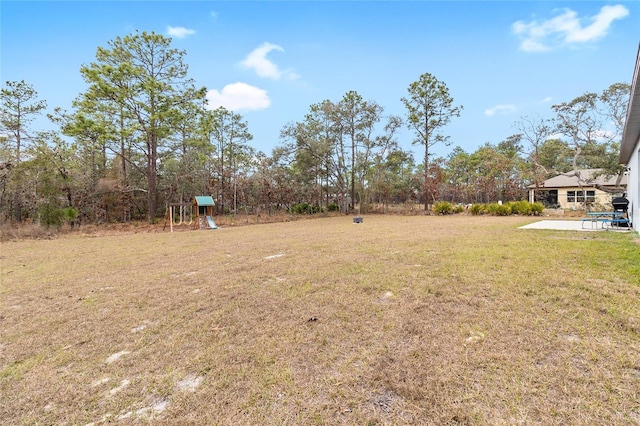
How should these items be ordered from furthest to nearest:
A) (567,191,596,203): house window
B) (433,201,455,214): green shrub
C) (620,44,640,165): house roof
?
(567,191,596,203): house window, (433,201,455,214): green shrub, (620,44,640,165): house roof

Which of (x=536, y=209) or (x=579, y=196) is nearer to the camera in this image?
(x=536, y=209)

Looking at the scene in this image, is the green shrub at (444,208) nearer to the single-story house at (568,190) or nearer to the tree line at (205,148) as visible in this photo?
the tree line at (205,148)

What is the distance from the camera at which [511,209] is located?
52.1 feet

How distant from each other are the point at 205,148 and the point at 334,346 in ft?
57.3

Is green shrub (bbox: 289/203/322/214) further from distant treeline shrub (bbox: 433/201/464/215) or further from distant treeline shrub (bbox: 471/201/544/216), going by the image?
distant treeline shrub (bbox: 471/201/544/216)

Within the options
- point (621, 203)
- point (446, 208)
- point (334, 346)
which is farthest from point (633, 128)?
point (446, 208)

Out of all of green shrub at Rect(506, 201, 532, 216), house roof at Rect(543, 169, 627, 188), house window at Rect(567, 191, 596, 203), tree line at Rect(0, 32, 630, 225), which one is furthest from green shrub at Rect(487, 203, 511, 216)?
house window at Rect(567, 191, 596, 203)

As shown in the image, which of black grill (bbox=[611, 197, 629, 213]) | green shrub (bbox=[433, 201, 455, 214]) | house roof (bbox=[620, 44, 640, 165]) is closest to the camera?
house roof (bbox=[620, 44, 640, 165])

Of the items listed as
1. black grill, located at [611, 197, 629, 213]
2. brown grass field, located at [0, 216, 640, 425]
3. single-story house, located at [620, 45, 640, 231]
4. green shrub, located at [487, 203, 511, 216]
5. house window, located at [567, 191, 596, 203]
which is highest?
single-story house, located at [620, 45, 640, 231]

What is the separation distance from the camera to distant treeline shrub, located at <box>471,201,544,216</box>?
596 inches

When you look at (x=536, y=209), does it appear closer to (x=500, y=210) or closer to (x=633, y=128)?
(x=500, y=210)

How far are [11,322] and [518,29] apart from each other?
12.7m

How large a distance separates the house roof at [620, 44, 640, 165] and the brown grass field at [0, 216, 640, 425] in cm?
234

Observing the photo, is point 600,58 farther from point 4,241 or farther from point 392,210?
point 4,241
